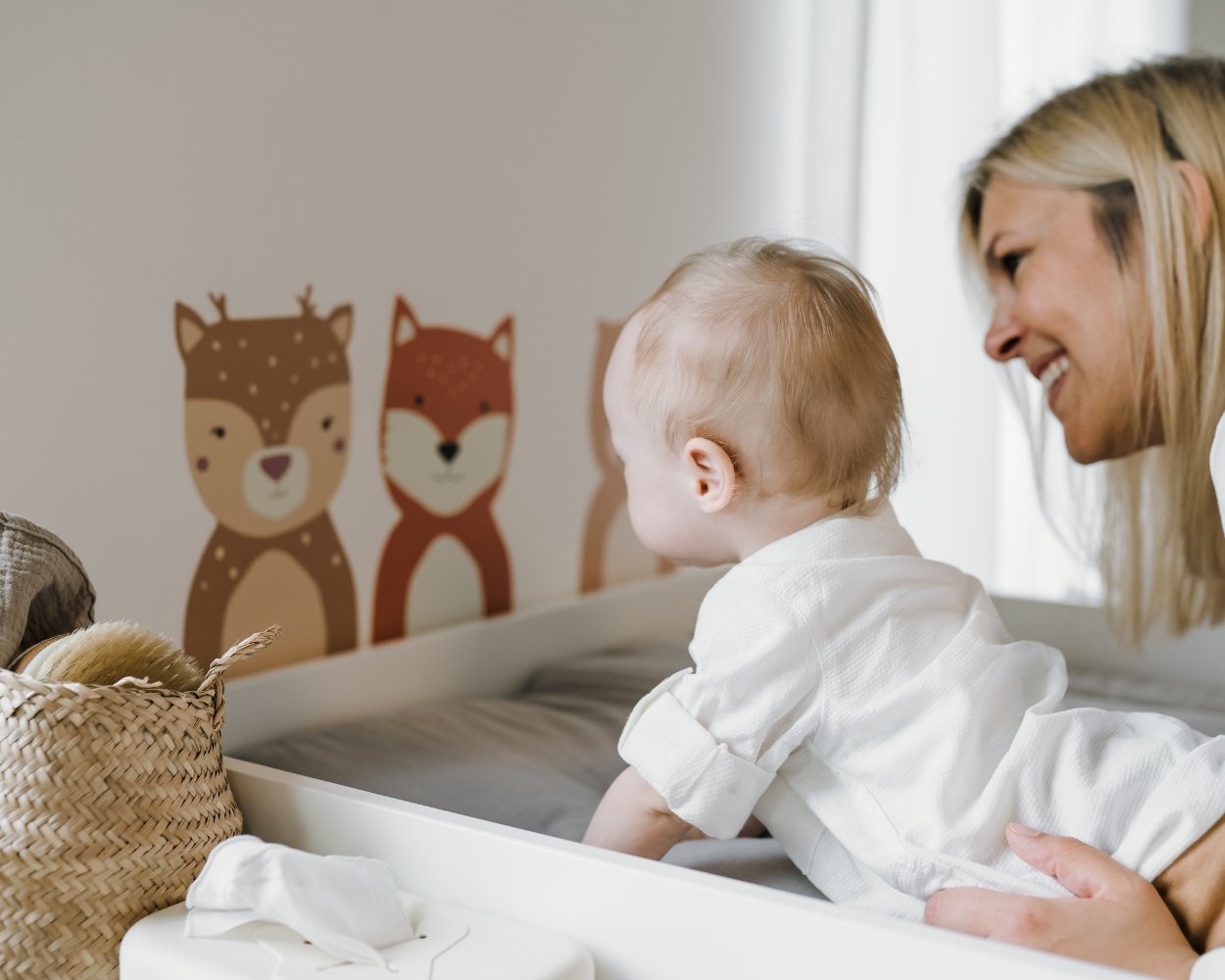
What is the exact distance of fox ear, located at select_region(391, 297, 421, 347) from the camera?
4.90ft

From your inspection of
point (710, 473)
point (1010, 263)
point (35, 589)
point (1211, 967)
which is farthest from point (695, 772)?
point (1010, 263)

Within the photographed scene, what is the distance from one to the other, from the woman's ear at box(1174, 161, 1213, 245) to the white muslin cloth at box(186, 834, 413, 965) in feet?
3.66

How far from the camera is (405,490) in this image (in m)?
1.54

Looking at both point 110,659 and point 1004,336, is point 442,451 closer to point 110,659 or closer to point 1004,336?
point 1004,336

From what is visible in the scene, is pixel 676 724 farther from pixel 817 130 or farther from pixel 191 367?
pixel 817 130

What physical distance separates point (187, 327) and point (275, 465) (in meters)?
0.18

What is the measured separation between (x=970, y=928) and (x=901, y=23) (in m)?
1.95

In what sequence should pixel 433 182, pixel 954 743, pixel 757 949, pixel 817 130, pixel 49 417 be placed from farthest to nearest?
pixel 817 130 → pixel 433 182 → pixel 49 417 → pixel 954 743 → pixel 757 949

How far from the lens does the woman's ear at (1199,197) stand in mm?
1389

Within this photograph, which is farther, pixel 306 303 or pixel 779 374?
pixel 306 303

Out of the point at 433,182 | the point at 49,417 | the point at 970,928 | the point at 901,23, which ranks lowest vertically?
the point at 970,928

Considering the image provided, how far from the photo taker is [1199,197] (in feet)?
4.56

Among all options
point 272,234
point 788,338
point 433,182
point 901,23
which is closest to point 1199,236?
point 788,338

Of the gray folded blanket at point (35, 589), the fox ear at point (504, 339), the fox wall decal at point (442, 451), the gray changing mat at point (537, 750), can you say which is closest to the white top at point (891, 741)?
→ the gray changing mat at point (537, 750)
